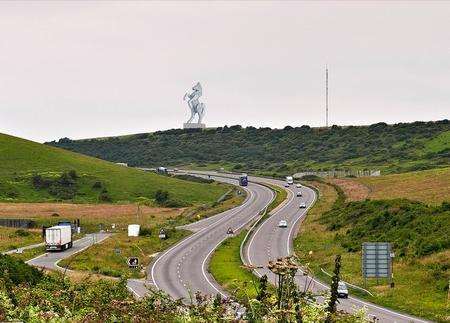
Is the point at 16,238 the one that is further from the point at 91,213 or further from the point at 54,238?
the point at 91,213

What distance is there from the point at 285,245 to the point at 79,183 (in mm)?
91654

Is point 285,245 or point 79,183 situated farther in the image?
point 79,183

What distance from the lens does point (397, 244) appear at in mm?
76125

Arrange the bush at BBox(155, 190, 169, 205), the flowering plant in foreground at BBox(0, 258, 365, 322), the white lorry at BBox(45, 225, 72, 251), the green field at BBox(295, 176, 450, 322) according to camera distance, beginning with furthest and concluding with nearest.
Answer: the bush at BBox(155, 190, 169, 205), the white lorry at BBox(45, 225, 72, 251), the green field at BBox(295, 176, 450, 322), the flowering plant in foreground at BBox(0, 258, 365, 322)

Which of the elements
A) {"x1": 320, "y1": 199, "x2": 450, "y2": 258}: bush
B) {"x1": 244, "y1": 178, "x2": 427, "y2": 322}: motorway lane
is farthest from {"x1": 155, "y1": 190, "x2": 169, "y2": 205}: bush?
{"x1": 320, "y1": 199, "x2": 450, "y2": 258}: bush

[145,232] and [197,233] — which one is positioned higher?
[145,232]

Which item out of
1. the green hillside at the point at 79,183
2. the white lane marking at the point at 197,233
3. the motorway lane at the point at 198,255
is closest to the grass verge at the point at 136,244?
the white lane marking at the point at 197,233

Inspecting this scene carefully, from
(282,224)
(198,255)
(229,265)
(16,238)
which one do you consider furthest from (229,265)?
(16,238)

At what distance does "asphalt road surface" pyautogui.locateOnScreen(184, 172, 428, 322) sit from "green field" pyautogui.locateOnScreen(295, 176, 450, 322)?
61.3 inches

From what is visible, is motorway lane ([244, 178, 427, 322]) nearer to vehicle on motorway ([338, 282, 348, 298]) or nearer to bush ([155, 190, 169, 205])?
vehicle on motorway ([338, 282, 348, 298])

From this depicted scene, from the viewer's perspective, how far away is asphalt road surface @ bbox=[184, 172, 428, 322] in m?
51.1

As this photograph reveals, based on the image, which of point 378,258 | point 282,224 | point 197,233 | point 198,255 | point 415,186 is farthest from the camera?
point 415,186

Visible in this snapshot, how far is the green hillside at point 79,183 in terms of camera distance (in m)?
164

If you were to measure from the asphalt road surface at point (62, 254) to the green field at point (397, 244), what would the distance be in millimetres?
26181
